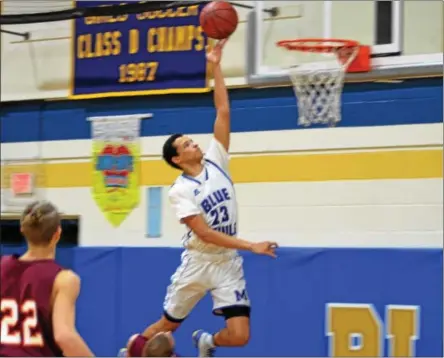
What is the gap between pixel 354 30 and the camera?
719 cm

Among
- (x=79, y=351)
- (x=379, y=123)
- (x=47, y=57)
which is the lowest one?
(x=79, y=351)

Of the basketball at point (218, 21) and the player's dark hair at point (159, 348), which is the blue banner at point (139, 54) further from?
the player's dark hair at point (159, 348)

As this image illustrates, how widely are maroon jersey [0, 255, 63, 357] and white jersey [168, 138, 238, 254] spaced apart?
7.29 feet

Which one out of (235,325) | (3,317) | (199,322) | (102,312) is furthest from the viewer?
(102,312)

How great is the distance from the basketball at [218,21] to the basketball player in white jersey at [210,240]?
0.12 meters

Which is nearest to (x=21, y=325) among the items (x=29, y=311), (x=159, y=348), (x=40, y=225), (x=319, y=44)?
(x=29, y=311)

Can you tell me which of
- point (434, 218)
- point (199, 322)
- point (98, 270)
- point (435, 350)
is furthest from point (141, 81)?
point (435, 350)

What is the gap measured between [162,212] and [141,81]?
1.17 m

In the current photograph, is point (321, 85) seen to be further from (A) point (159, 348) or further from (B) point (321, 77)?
(A) point (159, 348)

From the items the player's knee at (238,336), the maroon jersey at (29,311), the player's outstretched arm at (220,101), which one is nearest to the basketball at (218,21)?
the player's outstretched arm at (220,101)

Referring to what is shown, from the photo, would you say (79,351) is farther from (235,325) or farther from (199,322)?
(199,322)

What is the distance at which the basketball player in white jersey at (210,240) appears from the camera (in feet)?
19.1

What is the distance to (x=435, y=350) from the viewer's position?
6.57m

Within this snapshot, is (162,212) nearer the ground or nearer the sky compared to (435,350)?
nearer the sky
